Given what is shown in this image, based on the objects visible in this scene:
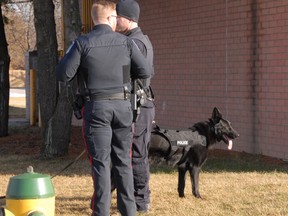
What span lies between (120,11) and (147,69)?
31.4 inches

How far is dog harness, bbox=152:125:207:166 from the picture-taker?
312 inches

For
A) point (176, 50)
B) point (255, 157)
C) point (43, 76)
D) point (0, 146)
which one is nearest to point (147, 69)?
point (255, 157)

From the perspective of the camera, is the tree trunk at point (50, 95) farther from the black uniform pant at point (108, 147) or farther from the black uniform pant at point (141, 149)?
the black uniform pant at point (108, 147)

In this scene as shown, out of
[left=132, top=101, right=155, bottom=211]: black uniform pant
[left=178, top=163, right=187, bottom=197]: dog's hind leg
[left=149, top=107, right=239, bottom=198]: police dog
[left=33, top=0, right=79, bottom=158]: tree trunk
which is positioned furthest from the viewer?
[left=33, top=0, right=79, bottom=158]: tree trunk

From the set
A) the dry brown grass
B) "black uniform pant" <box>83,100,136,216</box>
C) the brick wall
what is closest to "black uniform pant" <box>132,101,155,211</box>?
the dry brown grass

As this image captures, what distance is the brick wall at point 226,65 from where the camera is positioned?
1192cm

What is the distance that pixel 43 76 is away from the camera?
1328 centimetres

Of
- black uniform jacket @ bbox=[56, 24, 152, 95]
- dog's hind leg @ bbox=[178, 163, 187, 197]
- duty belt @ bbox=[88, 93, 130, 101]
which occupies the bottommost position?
dog's hind leg @ bbox=[178, 163, 187, 197]

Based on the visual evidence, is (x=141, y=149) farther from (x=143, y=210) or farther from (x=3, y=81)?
(x=3, y=81)

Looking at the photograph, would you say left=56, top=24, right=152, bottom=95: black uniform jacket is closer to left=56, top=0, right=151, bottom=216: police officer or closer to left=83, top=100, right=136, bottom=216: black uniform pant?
left=56, top=0, right=151, bottom=216: police officer

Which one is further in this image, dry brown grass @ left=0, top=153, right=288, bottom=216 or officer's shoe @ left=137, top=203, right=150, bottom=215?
dry brown grass @ left=0, top=153, right=288, bottom=216

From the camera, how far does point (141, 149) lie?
7195 millimetres

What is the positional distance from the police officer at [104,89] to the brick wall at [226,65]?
19.5ft

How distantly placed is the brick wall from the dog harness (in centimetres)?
389
